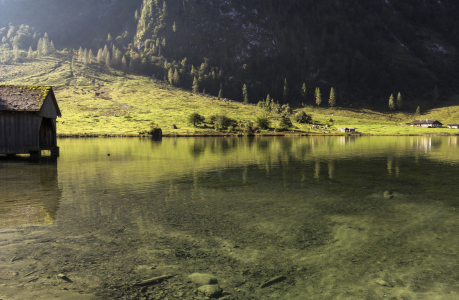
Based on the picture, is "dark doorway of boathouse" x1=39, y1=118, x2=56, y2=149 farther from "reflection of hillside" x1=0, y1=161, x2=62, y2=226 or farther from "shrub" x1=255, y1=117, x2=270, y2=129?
"shrub" x1=255, y1=117, x2=270, y2=129

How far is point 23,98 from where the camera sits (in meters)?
43.1

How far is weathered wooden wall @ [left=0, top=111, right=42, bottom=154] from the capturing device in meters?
42.0

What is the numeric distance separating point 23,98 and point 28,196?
30303mm

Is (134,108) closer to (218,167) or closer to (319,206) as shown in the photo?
(218,167)

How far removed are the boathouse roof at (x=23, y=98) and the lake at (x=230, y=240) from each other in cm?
2170

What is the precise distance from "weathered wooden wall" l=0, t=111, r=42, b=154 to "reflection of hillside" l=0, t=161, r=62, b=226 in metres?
13.1

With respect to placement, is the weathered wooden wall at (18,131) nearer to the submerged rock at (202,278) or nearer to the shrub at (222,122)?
the submerged rock at (202,278)

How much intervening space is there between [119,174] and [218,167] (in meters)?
11.5

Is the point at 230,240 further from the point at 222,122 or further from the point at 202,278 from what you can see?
the point at 222,122

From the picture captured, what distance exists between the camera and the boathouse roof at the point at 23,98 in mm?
41656

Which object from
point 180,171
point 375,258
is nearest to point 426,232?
point 375,258

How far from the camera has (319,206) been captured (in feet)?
60.1

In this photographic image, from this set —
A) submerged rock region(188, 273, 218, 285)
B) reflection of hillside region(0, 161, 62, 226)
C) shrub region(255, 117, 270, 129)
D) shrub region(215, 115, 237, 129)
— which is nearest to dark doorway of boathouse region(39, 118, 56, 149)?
reflection of hillside region(0, 161, 62, 226)

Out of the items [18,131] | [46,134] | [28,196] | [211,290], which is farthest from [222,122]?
[211,290]
